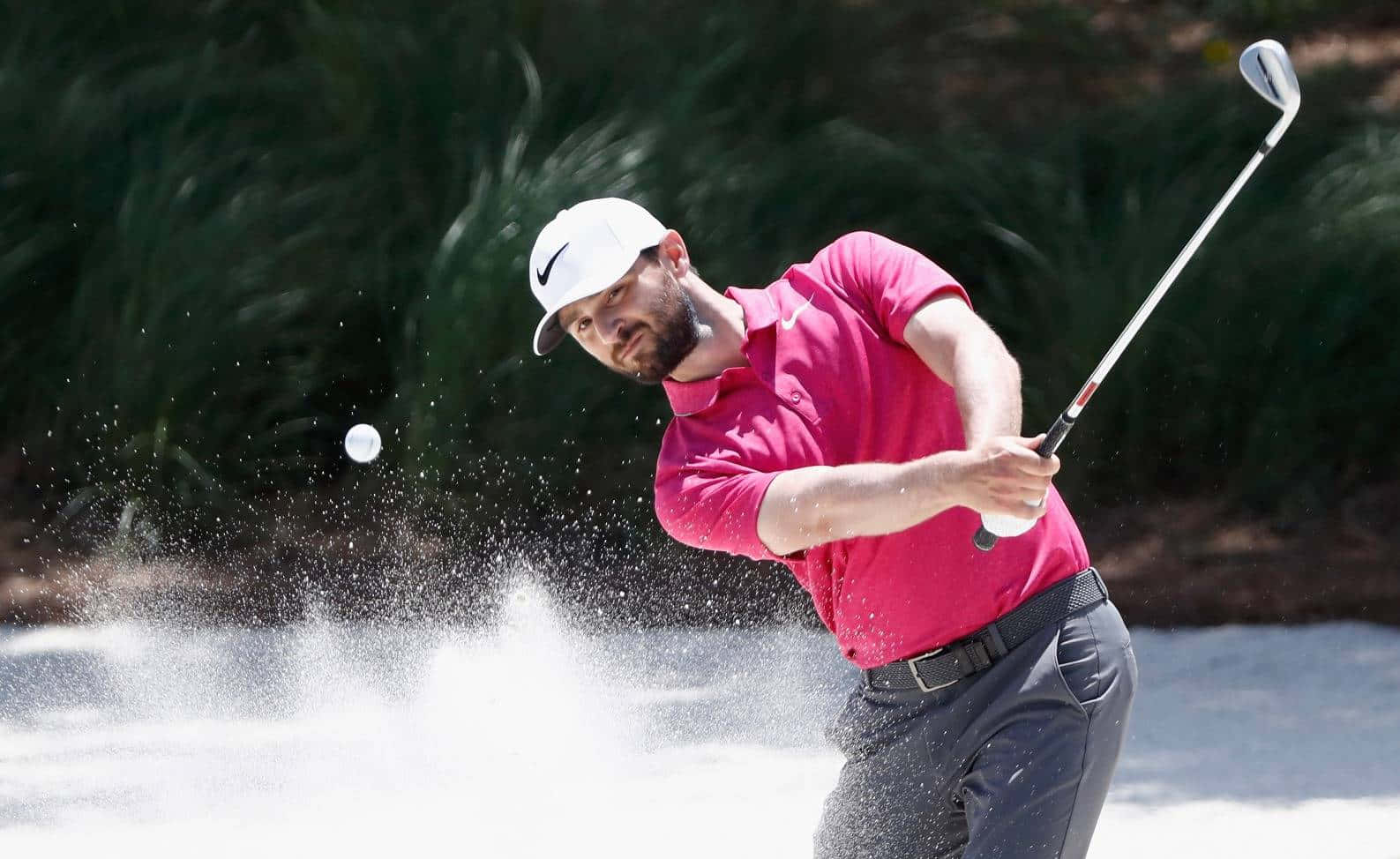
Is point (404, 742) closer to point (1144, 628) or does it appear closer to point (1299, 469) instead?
point (1144, 628)

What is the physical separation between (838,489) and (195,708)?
3.61 meters

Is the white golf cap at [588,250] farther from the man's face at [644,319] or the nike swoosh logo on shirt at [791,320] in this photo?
the nike swoosh logo on shirt at [791,320]

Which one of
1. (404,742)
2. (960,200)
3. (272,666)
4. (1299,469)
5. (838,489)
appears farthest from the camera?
(960,200)

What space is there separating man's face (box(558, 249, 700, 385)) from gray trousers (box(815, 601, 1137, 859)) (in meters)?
0.61

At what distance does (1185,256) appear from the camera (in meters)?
2.58

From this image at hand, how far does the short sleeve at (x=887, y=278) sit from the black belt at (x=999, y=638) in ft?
1.37

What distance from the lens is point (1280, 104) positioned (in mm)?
2682

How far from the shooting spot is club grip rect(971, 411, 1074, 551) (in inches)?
92.0

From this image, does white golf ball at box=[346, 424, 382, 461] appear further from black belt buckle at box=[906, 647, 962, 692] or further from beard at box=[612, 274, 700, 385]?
black belt buckle at box=[906, 647, 962, 692]

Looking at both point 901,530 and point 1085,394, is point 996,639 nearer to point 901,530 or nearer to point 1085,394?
point 901,530

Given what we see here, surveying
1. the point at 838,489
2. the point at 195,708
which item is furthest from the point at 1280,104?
the point at 195,708

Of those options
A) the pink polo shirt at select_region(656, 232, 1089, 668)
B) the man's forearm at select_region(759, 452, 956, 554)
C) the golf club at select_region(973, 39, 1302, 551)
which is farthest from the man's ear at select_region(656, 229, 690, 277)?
the golf club at select_region(973, 39, 1302, 551)

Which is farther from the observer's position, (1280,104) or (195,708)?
(195,708)

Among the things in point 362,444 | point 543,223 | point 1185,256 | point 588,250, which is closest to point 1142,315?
point 1185,256
